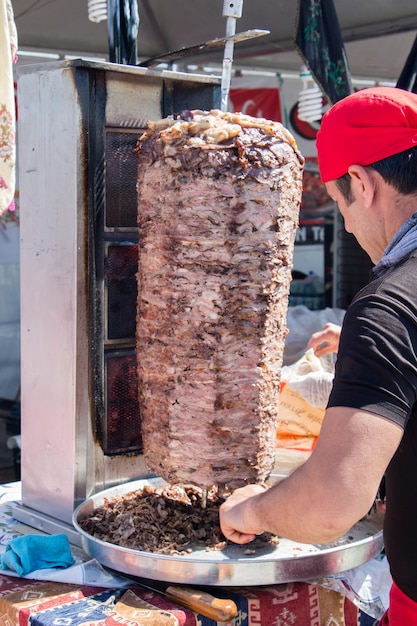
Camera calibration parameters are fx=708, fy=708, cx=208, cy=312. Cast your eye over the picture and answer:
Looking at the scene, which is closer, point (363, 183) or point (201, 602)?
point (363, 183)

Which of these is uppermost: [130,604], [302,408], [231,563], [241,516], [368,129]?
[368,129]

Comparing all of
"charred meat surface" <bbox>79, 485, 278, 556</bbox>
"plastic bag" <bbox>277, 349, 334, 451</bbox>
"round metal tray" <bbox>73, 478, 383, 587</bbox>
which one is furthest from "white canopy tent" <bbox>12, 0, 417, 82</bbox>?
"round metal tray" <bbox>73, 478, 383, 587</bbox>

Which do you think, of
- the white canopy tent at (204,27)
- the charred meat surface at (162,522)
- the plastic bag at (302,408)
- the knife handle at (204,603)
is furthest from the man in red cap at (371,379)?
the white canopy tent at (204,27)

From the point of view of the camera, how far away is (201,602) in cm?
199

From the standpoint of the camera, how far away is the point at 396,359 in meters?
1.28

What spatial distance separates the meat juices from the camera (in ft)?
6.98

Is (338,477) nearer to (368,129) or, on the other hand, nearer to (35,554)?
(368,129)

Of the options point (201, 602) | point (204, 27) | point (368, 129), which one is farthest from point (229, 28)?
point (204, 27)

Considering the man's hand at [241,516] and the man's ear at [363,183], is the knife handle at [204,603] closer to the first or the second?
the man's hand at [241,516]

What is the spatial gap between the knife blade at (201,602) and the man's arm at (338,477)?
25.1 inches

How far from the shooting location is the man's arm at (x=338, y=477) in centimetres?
128

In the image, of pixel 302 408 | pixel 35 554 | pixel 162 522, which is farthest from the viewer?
pixel 302 408

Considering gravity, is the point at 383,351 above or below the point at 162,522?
above

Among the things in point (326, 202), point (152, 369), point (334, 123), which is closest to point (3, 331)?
point (326, 202)
